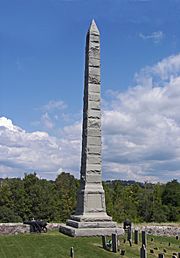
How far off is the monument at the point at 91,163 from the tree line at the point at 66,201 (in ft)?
77.3

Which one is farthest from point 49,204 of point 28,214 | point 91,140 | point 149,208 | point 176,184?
point 91,140

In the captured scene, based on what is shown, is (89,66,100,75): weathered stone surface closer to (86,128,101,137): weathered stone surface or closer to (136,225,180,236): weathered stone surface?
(86,128,101,137): weathered stone surface

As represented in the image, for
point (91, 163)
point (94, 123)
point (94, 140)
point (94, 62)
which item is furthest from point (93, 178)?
point (94, 62)

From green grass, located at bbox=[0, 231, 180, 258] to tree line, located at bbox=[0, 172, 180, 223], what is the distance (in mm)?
25801

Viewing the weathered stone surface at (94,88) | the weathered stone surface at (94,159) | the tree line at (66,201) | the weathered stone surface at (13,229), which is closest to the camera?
the weathered stone surface at (94,159)

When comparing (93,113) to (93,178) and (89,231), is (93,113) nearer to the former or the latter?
(93,178)

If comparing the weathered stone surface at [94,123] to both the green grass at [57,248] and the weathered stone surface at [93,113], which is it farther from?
the green grass at [57,248]

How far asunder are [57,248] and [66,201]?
34.8 metres

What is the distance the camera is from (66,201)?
53.3 m

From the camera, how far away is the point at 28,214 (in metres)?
48.2

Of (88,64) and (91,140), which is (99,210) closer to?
(91,140)

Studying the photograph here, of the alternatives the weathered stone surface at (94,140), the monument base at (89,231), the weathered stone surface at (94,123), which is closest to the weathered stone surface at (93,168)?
the weathered stone surface at (94,140)

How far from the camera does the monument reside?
23.5 metres

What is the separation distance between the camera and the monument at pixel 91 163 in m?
23.5
